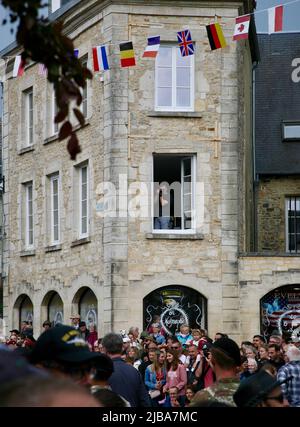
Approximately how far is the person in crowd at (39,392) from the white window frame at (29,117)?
2922cm

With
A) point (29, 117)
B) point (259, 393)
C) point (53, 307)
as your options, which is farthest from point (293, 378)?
point (29, 117)

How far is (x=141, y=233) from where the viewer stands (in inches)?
1010

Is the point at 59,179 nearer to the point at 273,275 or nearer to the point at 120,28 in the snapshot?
the point at 120,28

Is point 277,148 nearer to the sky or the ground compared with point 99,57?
nearer to the ground

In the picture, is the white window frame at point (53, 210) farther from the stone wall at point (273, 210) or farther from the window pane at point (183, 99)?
the stone wall at point (273, 210)

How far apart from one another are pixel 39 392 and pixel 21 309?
2974 centimetres

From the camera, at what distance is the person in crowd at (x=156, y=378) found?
1616cm

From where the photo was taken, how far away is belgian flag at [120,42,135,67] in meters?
23.7

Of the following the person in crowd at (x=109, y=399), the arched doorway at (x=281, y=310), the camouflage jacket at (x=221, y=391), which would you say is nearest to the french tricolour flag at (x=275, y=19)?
the arched doorway at (x=281, y=310)

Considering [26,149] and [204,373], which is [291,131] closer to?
[26,149]

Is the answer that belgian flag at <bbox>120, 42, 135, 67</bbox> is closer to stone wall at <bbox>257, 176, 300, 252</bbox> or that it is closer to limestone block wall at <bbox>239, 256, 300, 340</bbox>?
limestone block wall at <bbox>239, 256, 300, 340</bbox>

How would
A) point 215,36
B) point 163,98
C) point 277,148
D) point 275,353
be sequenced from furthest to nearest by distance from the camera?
point 277,148 → point 163,98 → point 215,36 → point 275,353

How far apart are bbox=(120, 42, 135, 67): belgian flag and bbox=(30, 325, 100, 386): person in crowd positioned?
19.7 m

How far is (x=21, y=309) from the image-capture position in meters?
31.6
